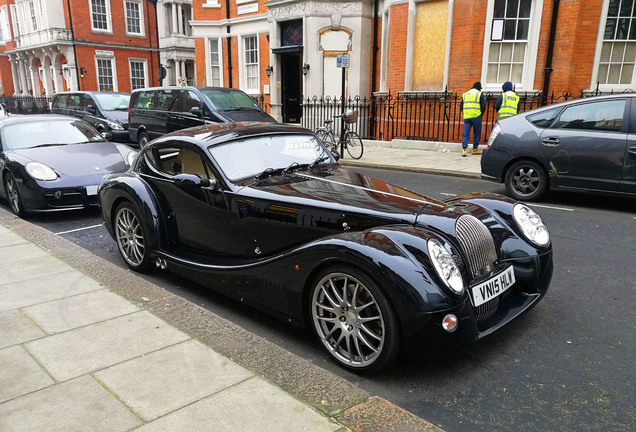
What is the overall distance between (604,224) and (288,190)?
15.8ft

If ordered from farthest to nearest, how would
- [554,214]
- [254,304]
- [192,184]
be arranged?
[554,214], [192,184], [254,304]

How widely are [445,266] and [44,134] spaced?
7368mm

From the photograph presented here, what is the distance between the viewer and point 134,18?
37.3 m

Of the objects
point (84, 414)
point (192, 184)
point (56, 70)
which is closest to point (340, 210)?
point (192, 184)

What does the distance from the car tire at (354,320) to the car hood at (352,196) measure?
1.60 ft

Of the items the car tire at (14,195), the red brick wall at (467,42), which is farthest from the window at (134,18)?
the car tire at (14,195)

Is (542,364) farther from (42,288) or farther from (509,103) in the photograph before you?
(509,103)

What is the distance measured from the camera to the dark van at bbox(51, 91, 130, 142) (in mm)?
14219

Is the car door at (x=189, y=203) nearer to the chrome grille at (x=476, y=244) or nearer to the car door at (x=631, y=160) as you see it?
the chrome grille at (x=476, y=244)

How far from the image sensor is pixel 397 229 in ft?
9.59

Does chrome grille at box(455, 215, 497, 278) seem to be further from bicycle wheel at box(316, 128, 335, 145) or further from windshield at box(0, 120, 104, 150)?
bicycle wheel at box(316, 128, 335, 145)

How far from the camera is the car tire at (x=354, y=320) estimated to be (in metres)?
2.74

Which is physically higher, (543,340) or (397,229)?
(397,229)

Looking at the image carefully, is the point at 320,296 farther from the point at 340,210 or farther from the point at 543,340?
the point at 543,340
